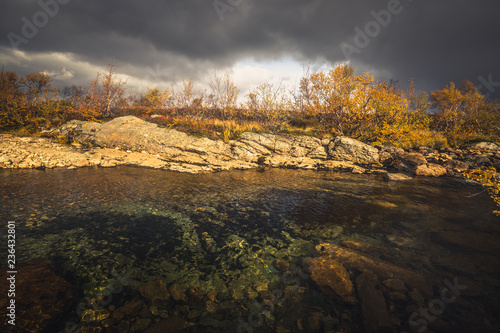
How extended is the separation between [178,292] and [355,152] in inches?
780

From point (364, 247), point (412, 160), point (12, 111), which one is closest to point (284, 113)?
point (412, 160)

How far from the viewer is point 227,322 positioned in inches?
125

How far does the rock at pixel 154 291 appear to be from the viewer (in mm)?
3513

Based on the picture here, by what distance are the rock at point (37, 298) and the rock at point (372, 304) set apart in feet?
16.6

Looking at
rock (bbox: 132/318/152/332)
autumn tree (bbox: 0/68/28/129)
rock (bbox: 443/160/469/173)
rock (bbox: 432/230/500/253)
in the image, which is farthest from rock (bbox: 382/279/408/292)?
autumn tree (bbox: 0/68/28/129)

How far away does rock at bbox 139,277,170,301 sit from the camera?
3513mm

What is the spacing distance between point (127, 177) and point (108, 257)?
8657mm

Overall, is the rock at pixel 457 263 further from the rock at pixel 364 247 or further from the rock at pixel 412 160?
the rock at pixel 412 160

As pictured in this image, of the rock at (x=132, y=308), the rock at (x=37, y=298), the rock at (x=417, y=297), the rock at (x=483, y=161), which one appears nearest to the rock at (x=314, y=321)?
the rock at (x=417, y=297)

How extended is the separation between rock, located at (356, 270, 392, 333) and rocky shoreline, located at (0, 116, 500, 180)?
1310cm

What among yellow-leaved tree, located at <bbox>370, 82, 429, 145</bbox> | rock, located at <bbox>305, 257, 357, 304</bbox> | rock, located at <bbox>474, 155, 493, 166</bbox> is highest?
yellow-leaved tree, located at <bbox>370, 82, 429, 145</bbox>

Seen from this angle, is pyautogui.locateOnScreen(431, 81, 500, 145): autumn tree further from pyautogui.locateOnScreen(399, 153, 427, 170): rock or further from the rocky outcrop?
the rocky outcrop

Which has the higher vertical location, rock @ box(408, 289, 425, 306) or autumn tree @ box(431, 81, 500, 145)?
autumn tree @ box(431, 81, 500, 145)

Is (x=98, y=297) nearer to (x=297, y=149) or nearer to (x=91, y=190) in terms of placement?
(x=91, y=190)
